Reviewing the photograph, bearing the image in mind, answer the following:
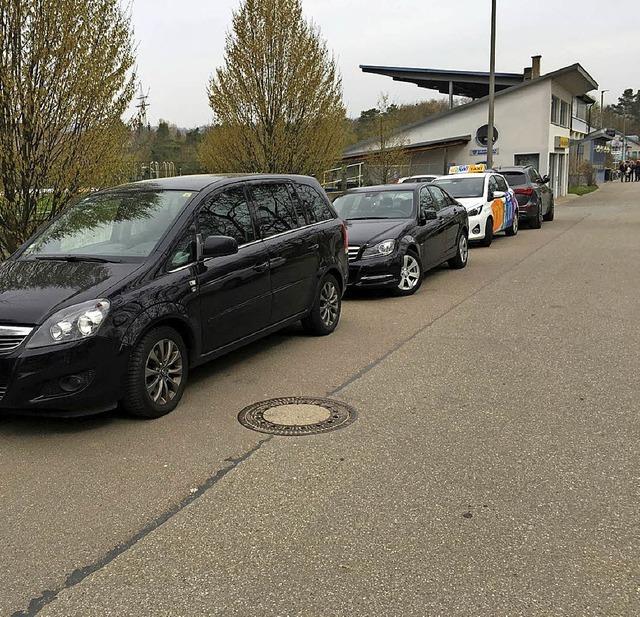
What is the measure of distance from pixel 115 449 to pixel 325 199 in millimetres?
4050

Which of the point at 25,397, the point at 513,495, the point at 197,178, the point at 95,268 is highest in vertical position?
the point at 197,178

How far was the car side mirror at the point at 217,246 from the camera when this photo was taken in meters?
5.29

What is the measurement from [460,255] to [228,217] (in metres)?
7.11

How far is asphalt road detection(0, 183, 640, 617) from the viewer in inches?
112

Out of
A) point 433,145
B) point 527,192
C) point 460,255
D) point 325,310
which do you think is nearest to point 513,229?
point 527,192

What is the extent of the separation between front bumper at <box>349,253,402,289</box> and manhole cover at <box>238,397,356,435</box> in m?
4.34

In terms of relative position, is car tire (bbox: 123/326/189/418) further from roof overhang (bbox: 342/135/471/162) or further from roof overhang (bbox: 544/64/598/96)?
roof overhang (bbox: 544/64/598/96)

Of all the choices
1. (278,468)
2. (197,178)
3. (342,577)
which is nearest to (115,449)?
(278,468)

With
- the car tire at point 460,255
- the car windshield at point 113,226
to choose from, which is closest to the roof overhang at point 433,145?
the car tire at point 460,255

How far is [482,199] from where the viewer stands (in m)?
15.6

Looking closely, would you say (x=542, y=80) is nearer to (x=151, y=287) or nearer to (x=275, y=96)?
(x=275, y=96)

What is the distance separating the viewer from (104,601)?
110 inches

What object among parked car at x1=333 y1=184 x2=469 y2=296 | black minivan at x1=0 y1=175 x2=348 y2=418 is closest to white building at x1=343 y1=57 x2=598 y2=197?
parked car at x1=333 y1=184 x2=469 y2=296

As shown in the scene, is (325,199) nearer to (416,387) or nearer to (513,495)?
(416,387)
